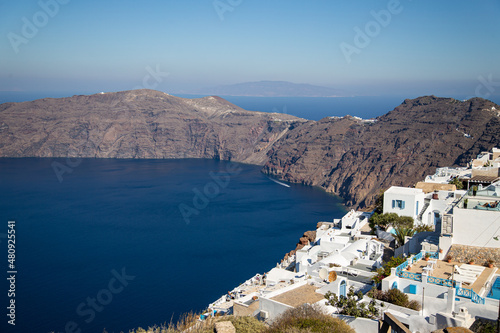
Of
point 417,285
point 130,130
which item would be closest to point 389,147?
point 417,285

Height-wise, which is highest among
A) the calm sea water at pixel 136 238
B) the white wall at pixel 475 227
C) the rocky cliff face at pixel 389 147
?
the white wall at pixel 475 227

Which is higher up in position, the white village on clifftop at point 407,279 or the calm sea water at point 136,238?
the white village on clifftop at point 407,279

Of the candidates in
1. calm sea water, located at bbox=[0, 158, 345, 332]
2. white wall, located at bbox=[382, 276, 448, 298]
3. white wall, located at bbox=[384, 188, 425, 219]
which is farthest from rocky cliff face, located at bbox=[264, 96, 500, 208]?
white wall, located at bbox=[382, 276, 448, 298]

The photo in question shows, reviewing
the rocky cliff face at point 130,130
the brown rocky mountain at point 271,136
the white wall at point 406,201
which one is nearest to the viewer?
the white wall at point 406,201

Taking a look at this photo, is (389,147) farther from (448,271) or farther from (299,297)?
(448,271)

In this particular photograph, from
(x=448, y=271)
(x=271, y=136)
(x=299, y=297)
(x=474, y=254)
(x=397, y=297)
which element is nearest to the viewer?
(x=397, y=297)

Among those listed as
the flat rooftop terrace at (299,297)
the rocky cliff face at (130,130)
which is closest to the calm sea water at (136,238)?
the flat rooftop terrace at (299,297)

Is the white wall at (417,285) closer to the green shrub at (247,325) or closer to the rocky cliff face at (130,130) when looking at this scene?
the green shrub at (247,325)

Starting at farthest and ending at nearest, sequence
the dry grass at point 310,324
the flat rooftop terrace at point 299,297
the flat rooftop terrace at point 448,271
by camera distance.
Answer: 1. the flat rooftop terrace at point 299,297
2. the flat rooftop terrace at point 448,271
3. the dry grass at point 310,324

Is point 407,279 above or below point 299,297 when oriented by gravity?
above
